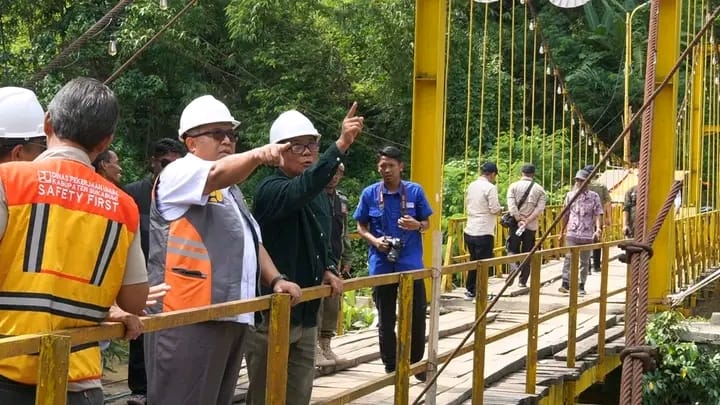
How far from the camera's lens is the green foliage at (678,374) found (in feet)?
30.0

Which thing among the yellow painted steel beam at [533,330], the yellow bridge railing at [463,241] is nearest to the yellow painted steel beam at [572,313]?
the yellow painted steel beam at [533,330]

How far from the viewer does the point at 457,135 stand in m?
25.0

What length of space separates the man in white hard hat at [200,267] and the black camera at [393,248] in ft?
8.76

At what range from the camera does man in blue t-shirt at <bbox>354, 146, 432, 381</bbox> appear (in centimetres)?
615

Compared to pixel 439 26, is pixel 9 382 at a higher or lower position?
lower

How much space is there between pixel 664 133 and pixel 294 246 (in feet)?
19.4

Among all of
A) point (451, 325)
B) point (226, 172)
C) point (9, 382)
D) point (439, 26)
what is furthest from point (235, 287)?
point (451, 325)

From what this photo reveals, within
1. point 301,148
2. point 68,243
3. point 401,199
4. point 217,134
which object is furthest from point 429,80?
point 68,243

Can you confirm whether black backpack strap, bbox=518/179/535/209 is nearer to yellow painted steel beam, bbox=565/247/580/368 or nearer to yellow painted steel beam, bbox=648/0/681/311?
yellow painted steel beam, bbox=648/0/681/311

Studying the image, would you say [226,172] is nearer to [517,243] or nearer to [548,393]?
[548,393]

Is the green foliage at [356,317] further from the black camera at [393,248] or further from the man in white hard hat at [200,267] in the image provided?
the man in white hard hat at [200,267]

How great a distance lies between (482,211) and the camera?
10742 mm

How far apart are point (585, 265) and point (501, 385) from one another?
4.69 m

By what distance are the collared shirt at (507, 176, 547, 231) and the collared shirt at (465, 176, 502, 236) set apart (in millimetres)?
994
